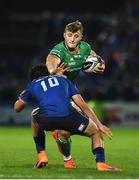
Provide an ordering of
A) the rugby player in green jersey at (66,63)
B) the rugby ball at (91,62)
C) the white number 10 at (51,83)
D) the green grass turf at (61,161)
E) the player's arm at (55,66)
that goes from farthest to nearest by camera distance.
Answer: the rugby ball at (91,62) → the rugby player in green jersey at (66,63) → the player's arm at (55,66) → the white number 10 at (51,83) → the green grass turf at (61,161)

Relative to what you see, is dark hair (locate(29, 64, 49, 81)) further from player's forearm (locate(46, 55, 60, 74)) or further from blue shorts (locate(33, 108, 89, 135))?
blue shorts (locate(33, 108, 89, 135))

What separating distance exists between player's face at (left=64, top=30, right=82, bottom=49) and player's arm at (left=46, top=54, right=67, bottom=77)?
29cm

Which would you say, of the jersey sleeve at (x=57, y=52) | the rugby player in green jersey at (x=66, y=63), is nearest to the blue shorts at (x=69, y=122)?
the rugby player in green jersey at (x=66, y=63)

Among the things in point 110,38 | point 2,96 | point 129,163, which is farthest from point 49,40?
point 129,163

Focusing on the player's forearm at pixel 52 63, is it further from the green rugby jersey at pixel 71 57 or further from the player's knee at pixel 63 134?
the player's knee at pixel 63 134

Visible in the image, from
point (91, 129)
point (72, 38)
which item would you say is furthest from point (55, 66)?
point (91, 129)

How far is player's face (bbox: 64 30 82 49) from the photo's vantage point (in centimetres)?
1041

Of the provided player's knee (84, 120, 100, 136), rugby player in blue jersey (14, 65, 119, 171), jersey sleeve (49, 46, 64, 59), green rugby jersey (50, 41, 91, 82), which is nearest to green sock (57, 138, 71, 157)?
rugby player in blue jersey (14, 65, 119, 171)

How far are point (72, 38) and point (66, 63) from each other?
46 centimetres

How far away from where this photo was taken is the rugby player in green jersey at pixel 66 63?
1035 cm

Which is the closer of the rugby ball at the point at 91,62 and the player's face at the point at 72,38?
the player's face at the point at 72,38

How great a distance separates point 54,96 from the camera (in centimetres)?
980

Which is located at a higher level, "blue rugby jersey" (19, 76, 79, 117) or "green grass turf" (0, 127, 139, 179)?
"blue rugby jersey" (19, 76, 79, 117)

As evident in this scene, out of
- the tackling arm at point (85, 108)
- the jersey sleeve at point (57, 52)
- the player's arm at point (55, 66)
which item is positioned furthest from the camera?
the jersey sleeve at point (57, 52)
